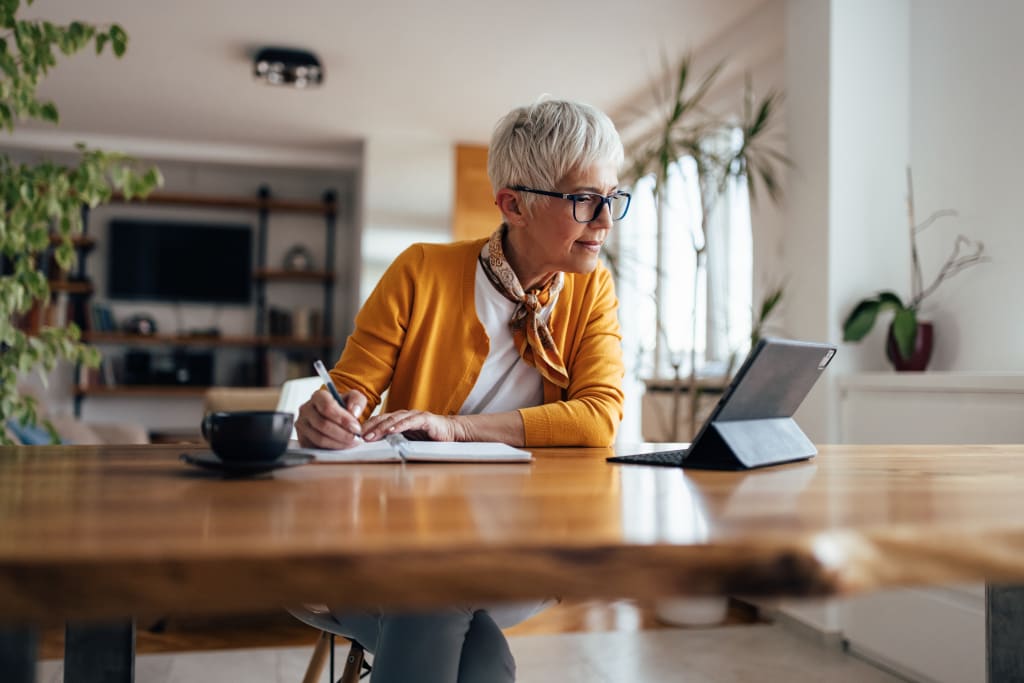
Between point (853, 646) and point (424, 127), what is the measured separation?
15.7 ft

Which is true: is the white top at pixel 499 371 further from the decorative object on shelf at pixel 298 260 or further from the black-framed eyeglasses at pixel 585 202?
the decorative object on shelf at pixel 298 260

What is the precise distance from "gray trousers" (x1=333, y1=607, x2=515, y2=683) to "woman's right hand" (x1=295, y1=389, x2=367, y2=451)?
0.77 ft

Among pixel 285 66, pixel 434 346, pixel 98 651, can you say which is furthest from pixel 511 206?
pixel 285 66

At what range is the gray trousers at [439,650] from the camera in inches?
41.4

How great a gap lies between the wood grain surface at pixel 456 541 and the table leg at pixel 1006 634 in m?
0.35

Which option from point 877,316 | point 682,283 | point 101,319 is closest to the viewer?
point 877,316

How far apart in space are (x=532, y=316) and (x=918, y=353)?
2.00 m

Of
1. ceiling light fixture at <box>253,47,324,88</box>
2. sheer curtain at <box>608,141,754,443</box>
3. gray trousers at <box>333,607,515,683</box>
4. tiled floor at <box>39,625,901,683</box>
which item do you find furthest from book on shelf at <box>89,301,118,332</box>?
gray trousers at <box>333,607,515,683</box>

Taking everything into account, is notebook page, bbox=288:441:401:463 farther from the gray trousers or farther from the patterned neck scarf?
the patterned neck scarf

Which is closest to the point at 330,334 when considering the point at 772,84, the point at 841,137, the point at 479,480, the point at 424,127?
the point at 424,127

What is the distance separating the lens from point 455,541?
1.74 feet

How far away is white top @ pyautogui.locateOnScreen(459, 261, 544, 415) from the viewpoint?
1620 millimetres

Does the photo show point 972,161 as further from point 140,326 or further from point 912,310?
point 140,326

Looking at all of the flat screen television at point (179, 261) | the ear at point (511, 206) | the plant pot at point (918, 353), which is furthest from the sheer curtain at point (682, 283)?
the flat screen television at point (179, 261)
